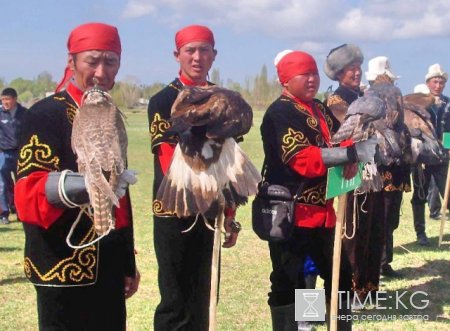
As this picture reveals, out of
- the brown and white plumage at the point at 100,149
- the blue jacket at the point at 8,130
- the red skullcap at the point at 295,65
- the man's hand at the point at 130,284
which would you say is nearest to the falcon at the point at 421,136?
the red skullcap at the point at 295,65

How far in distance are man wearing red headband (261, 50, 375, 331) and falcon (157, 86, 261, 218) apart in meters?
1.02

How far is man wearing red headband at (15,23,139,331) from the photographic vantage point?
7.82 feet

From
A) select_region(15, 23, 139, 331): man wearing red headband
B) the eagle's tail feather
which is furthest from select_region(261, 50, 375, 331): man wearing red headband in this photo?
select_region(15, 23, 139, 331): man wearing red headband

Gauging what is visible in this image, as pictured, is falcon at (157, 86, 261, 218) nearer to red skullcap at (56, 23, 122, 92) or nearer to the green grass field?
red skullcap at (56, 23, 122, 92)

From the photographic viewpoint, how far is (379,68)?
5691 mm

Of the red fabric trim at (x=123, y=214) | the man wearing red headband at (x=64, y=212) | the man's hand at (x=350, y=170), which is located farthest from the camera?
the man's hand at (x=350, y=170)

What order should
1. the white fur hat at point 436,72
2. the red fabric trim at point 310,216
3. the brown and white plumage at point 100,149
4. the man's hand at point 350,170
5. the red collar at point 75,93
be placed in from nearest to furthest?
the brown and white plumage at point 100,149 < the red collar at point 75,93 < the man's hand at point 350,170 < the red fabric trim at point 310,216 < the white fur hat at point 436,72

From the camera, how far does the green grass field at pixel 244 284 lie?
16.8 feet

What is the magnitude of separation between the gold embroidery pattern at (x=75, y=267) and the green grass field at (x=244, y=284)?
3.66ft

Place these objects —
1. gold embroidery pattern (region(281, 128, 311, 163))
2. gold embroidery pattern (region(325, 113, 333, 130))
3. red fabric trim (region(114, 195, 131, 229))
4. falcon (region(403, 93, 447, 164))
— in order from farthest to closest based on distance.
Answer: falcon (region(403, 93, 447, 164))
gold embroidery pattern (region(325, 113, 333, 130))
gold embroidery pattern (region(281, 128, 311, 163))
red fabric trim (region(114, 195, 131, 229))

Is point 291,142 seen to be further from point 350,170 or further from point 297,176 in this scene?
point 350,170

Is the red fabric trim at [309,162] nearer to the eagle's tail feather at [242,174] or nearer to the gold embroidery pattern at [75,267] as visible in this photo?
the eagle's tail feather at [242,174]

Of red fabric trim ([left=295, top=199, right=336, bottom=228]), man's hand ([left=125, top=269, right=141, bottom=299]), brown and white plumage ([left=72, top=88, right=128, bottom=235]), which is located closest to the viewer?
brown and white plumage ([left=72, top=88, right=128, bottom=235])

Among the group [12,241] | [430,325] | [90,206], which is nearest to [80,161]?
[90,206]
